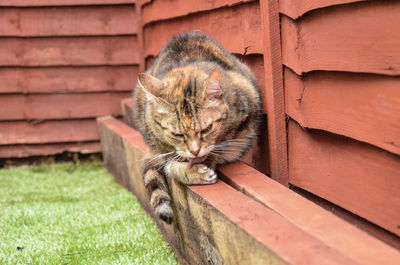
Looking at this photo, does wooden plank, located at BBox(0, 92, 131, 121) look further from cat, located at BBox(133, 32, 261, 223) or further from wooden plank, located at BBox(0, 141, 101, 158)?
cat, located at BBox(133, 32, 261, 223)

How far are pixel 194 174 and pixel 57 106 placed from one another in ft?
10.9

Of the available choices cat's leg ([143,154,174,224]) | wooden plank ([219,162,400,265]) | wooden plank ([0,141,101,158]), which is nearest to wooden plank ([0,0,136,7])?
wooden plank ([0,141,101,158])

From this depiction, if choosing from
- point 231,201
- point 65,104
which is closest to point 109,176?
point 65,104

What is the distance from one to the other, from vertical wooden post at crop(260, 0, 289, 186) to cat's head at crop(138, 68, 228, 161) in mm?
262

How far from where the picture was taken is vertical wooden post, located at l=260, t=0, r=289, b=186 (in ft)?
9.12

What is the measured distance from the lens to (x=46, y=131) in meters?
5.60

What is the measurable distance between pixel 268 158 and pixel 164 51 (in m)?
1.08

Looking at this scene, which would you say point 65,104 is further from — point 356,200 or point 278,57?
point 356,200

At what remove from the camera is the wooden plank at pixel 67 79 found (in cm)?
550

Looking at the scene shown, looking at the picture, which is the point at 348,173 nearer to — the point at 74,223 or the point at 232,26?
the point at 232,26

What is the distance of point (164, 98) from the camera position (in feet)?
9.10

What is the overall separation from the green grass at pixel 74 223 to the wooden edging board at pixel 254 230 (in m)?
0.20

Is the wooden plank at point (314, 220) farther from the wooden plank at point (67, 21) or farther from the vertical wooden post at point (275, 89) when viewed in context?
the wooden plank at point (67, 21)

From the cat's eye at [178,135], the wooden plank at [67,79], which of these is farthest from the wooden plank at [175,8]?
the cat's eye at [178,135]
